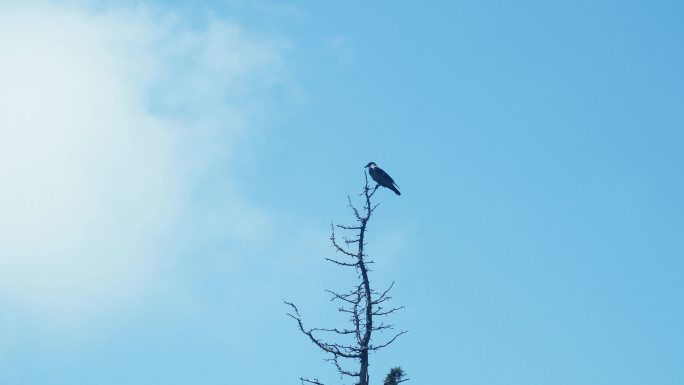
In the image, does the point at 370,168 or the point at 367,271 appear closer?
the point at 367,271

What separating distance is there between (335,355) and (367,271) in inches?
53.8

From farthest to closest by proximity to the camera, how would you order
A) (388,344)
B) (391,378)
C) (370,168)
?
1. (370,168)
2. (391,378)
3. (388,344)

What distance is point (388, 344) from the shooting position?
10.5 metres

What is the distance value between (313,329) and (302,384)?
876 mm

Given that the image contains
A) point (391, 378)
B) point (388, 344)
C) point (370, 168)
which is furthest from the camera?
point (370, 168)

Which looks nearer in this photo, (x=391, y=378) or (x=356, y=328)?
(x=356, y=328)

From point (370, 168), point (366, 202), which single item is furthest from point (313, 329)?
point (370, 168)

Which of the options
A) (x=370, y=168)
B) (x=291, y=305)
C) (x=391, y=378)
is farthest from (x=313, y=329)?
(x=370, y=168)

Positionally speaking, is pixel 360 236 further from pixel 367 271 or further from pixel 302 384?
pixel 302 384

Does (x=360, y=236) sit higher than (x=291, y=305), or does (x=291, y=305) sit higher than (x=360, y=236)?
(x=360, y=236)

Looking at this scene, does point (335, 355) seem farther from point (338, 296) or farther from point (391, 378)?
point (391, 378)

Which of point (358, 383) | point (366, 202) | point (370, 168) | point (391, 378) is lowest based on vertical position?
point (358, 383)

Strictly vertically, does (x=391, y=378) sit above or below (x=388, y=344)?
above

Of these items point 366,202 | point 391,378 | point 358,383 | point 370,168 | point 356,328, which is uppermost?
point 370,168
